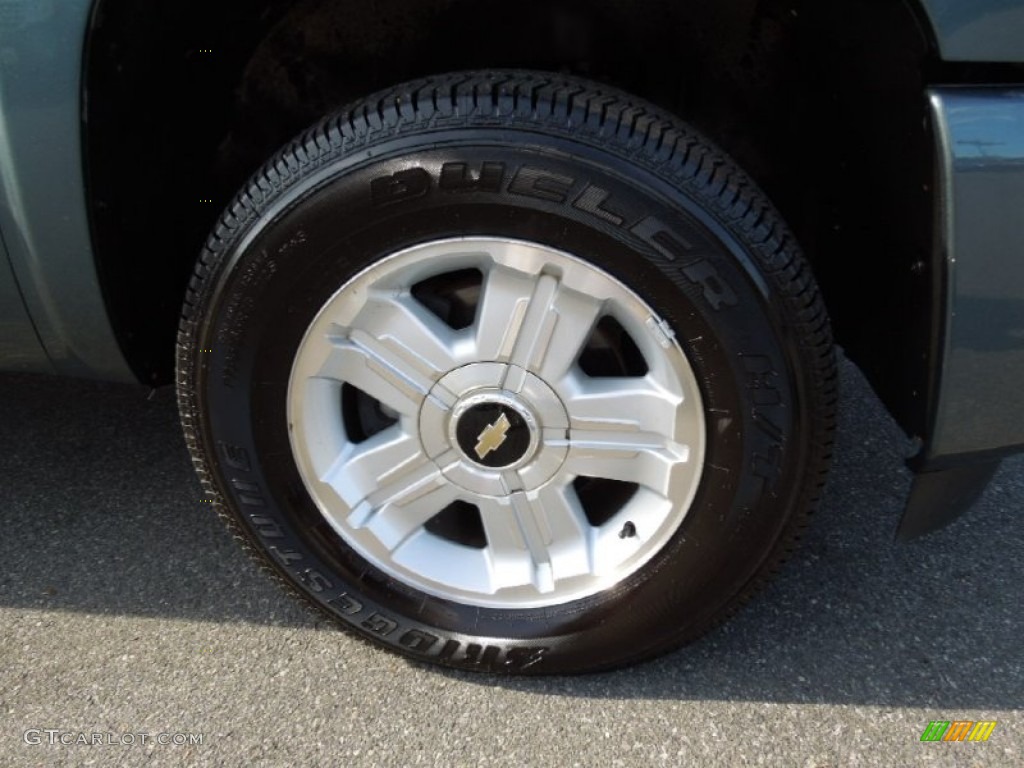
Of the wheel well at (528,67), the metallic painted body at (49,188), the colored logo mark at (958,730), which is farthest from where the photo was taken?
the colored logo mark at (958,730)

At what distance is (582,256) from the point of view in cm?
141

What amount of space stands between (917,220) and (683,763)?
986 millimetres

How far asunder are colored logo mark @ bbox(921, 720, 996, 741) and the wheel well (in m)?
0.54

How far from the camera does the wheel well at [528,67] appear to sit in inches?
57.8

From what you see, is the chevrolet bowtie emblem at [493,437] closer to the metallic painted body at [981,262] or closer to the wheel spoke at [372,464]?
the wheel spoke at [372,464]

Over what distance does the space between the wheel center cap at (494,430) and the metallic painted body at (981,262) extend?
2.19 feet

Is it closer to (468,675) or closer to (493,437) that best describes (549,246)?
(493,437)

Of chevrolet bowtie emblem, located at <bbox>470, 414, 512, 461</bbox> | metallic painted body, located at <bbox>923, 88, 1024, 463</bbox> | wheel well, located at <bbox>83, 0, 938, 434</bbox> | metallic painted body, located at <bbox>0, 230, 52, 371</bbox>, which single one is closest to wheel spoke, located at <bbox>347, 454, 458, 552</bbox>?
chevrolet bowtie emblem, located at <bbox>470, 414, 512, 461</bbox>

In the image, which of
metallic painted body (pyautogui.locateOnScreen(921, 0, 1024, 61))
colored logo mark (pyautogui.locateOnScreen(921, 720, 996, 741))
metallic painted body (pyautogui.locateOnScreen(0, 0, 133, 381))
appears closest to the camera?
metallic painted body (pyautogui.locateOnScreen(921, 0, 1024, 61))

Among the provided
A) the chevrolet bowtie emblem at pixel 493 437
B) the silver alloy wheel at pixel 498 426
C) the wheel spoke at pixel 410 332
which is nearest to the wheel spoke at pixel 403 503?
the silver alloy wheel at pixel 498 426

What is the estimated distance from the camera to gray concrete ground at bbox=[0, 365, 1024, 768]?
1.57 m

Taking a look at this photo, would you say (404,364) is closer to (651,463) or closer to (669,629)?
(651,463)

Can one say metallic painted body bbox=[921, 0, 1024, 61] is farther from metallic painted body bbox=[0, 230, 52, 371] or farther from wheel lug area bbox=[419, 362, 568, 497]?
metallic painted body bbox=[0, 230, 52, 371]

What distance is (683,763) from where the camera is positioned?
5.04 feet
